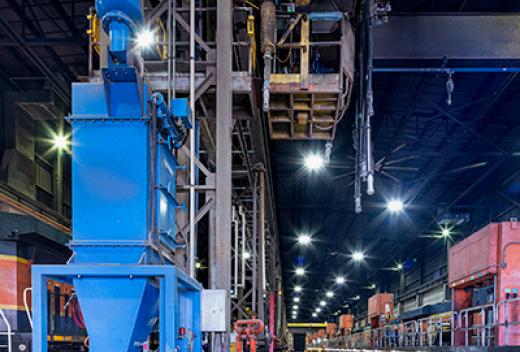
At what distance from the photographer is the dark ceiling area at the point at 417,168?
1455cm

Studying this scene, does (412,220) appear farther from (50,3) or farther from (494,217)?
(50,3)

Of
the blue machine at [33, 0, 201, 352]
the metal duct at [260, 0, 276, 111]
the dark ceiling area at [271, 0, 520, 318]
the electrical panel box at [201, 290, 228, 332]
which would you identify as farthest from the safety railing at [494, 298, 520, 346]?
the blue machine at [33, 0, 201, 352]

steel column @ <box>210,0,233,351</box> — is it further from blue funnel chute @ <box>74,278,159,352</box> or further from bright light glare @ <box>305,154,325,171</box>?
bright light glare @ <box>305,154,325,171</box>

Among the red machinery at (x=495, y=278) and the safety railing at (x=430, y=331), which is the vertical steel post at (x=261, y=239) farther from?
the red machinery at (x=495, y=278)

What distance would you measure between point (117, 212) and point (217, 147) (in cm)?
269

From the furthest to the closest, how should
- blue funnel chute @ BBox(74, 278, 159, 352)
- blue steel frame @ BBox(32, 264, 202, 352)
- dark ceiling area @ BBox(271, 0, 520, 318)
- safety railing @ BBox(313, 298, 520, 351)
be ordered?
dark ceiling area @ BBox(271, 0, 520, 318), safety railing @ BBox(313, 298, 520, 351), blue funnel chute @ BBox(74, 278, 159, 352), blue steel frame @ BBox(32, 264, 202, 352)

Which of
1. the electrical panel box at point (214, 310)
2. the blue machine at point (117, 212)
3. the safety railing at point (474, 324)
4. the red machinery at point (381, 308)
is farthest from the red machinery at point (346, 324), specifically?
the blue machine at point (117, 212)

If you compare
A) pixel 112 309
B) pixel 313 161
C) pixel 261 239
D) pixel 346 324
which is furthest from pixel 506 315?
pixel 346 324

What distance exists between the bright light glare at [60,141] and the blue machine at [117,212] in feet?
46.5

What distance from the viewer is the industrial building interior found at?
3.94m

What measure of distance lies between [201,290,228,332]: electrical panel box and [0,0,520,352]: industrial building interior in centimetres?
2

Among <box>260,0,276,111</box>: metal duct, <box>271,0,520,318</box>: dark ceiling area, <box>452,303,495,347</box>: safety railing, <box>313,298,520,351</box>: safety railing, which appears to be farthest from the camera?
<box>271,0,520,318</box>: dark ceiling area

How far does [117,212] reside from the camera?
13.0 feet

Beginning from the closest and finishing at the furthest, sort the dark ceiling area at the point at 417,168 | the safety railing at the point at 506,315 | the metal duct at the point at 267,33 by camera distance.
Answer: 1. the metal duct at the point at 267,33
2. the safety railing at the point at 506,315
3. the dark ceiling area at the point at 417,168
